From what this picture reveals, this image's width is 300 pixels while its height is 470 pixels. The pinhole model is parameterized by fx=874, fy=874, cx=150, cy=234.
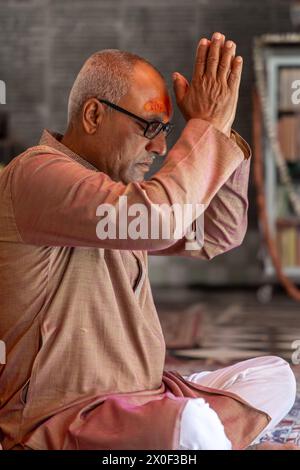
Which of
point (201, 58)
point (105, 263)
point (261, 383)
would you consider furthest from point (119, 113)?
point (261, 383)

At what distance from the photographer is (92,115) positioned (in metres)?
1.95

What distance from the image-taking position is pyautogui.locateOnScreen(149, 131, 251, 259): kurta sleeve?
2064 mm

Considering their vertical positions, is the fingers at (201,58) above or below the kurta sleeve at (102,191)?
above

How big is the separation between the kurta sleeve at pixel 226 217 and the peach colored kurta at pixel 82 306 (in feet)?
0.27

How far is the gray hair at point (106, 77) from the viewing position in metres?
1.90

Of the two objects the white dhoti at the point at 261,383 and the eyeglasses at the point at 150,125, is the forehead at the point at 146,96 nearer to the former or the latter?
the eyeglasses at the point at 150,125

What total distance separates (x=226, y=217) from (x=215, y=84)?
44 centimetres

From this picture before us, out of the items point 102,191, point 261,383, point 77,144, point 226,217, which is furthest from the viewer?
point 261,383

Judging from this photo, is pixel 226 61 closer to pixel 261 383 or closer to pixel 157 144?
pixel 157 144

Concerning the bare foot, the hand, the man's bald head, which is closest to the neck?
the man's bald head

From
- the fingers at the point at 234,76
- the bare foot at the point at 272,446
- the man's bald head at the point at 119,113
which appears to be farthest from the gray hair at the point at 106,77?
the bare foot at the point at 272,446

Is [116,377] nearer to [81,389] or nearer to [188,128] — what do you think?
[81,389]

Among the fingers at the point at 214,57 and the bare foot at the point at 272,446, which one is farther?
the bare foot at the point at 272,446
